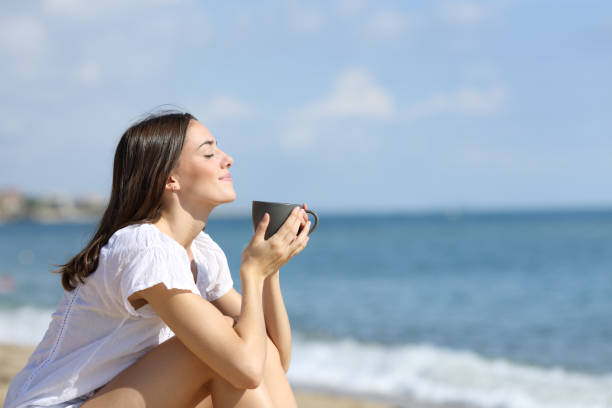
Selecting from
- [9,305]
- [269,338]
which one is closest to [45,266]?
[9,305]

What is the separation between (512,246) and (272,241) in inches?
1270

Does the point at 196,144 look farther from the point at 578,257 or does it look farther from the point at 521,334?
the point at 578,257

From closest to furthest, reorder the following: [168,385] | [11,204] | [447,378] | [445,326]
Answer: [168,385] → [447,378] → [445,326] → [11,204]

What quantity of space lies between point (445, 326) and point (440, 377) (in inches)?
179

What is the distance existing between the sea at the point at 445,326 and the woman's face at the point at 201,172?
50 cm

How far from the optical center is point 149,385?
1.97 meters

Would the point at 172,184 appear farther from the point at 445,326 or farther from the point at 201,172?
the point at 445,326

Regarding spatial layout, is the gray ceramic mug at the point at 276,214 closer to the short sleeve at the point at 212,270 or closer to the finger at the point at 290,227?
the finger at the point at 290,227

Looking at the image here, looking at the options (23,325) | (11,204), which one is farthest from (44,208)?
(23,325)

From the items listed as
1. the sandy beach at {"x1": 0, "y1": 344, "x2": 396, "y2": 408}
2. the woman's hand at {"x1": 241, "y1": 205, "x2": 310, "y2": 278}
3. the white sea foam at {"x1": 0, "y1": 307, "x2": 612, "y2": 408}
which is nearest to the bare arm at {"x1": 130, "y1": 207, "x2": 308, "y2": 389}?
the woman's hand at {"x1": 241, "y1": 205, "x2": 310, "y2": 278}

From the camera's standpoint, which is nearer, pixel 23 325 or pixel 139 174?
pixel 139 174

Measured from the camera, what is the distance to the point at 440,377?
22.6ft

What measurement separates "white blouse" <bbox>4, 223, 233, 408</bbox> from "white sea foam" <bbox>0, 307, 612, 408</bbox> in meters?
4.35

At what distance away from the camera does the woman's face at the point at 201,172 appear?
2.13 m
